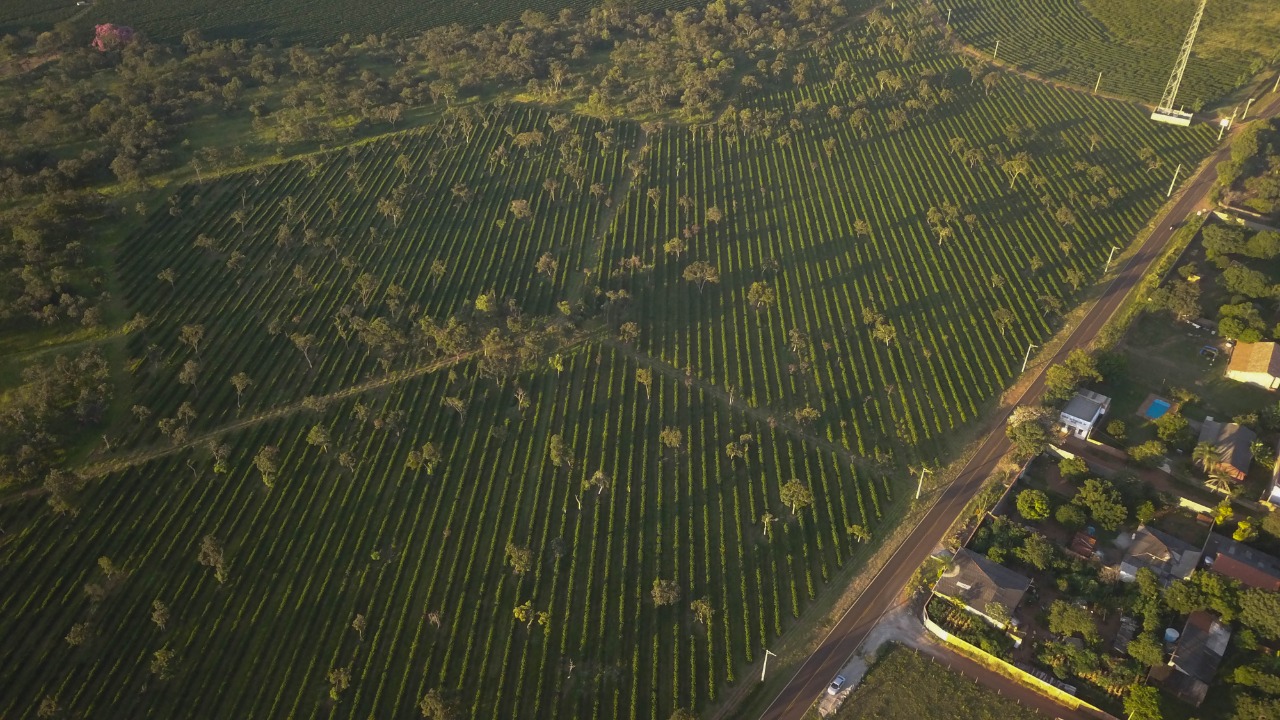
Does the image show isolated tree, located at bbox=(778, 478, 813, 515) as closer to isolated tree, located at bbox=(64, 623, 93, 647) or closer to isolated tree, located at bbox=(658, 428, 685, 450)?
isolated tree, located at bbox=(658, 428, 685, 450)

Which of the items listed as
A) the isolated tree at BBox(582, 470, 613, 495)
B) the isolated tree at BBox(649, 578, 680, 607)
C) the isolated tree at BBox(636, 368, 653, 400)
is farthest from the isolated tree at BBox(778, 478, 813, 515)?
the isolated tree at BBox(636, 368, 653, 400)

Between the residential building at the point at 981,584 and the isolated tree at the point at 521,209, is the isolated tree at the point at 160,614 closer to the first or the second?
the residential building at the point at 981,584

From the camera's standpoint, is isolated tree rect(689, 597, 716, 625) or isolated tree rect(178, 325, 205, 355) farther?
isolated tree rect(178, 325, 205, 355)

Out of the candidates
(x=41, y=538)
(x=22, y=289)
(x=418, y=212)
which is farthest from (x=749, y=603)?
(x=22, y=289)

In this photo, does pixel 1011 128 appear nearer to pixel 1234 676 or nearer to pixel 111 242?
pixel 1234 676

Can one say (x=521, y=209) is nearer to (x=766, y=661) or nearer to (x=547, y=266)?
(x=547, y=266)

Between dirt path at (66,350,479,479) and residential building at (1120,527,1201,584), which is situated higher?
dirt path at (66,350,479,479)

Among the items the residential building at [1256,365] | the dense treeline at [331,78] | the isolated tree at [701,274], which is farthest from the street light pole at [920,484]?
the dense treeline at [331,78]
